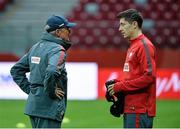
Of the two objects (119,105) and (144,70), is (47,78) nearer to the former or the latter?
(119,105)

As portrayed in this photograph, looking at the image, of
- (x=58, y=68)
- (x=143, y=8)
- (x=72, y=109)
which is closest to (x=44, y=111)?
(x=58, y=68)

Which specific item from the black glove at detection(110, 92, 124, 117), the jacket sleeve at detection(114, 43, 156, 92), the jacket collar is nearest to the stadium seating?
the black glove at detection(110, 92, 124, 117)

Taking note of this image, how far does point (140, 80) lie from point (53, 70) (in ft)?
3.14

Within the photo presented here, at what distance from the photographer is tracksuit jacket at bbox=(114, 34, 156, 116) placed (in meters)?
7.34

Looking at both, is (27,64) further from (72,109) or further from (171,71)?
(171,71)

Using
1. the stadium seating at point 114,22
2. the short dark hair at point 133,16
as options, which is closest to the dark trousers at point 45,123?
the short dark hair at point 133,16

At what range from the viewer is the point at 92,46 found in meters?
20.6

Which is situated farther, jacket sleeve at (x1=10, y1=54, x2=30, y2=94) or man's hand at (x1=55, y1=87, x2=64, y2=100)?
jacket sleeve at (x1=10, y1=54, x2=30, y2=94)

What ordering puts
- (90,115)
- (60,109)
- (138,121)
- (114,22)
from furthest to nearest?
(114,22)
(90,115)
(60,109)
(138,121)

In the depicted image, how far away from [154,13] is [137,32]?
14217mm

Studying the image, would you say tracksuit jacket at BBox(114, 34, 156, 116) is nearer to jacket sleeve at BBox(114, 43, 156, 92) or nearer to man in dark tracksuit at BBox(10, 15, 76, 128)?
jacket sleeve at BBox(114, 43, 156, 92)

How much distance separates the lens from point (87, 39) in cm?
2067

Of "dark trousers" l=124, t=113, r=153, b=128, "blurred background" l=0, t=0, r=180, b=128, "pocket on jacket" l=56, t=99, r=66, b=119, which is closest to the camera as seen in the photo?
"dark trousers" l=124, t=113, r=153, b=128

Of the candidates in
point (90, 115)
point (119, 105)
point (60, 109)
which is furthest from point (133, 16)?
point (90, 115)
